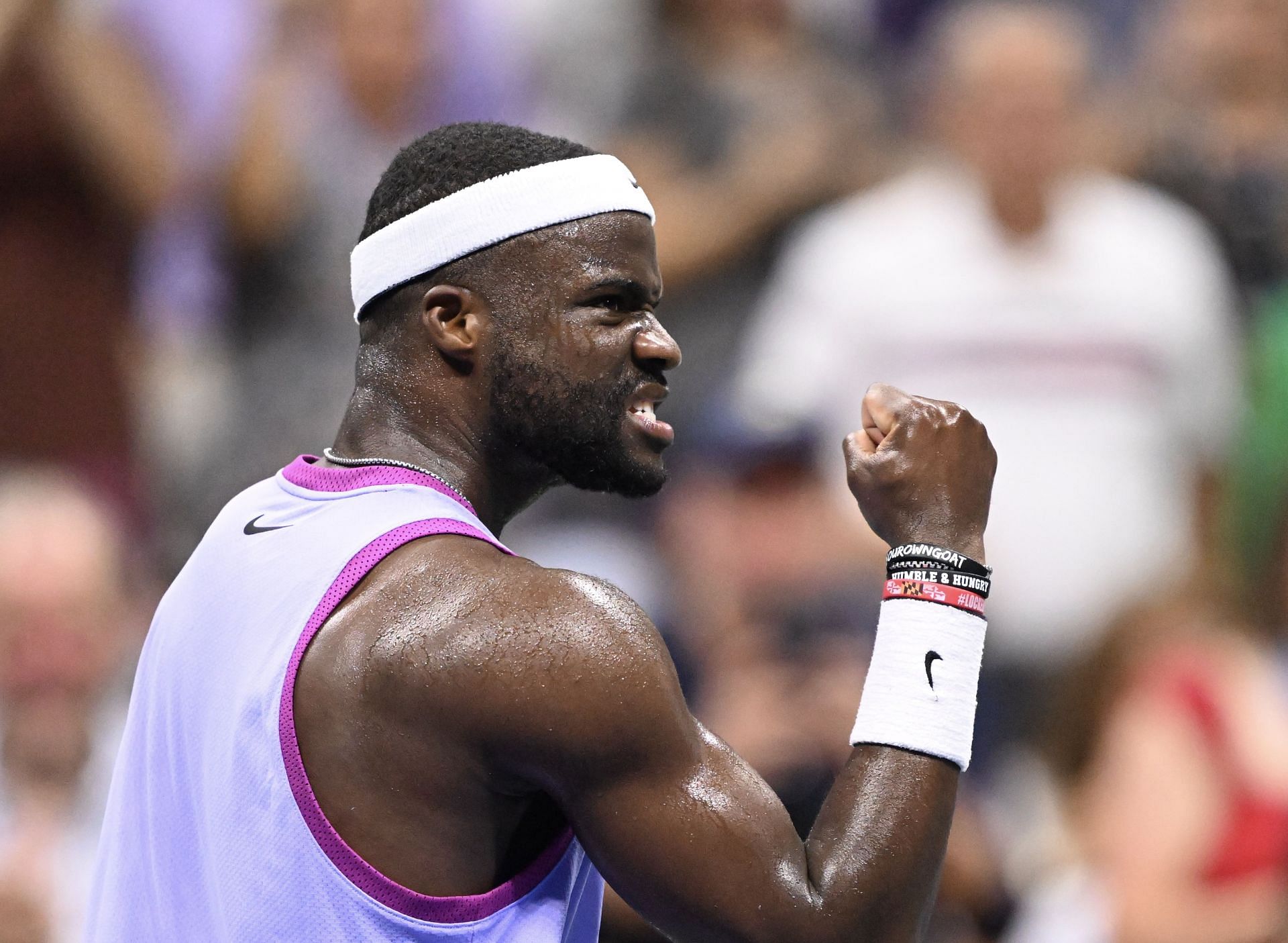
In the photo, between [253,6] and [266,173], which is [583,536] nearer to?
[266,173]

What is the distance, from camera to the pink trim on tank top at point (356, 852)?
2.81 meters

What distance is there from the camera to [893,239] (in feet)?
24.7

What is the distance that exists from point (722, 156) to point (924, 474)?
513 centimetres

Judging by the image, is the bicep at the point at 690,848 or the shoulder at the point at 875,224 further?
the shoulder at the point at 875,224

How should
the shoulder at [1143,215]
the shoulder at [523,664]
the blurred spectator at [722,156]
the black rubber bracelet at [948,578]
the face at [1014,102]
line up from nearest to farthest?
1. the shoulder at [523,664]
2. the black rubber bracelet at [948,578]
3. the face at [1014,102]
4. the shoulder at [1143,215]
5. the blurred spectator at [722,156]

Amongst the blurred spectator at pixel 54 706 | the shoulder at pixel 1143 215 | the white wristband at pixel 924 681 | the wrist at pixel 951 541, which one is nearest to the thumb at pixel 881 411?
the wrist at pixel 951 541

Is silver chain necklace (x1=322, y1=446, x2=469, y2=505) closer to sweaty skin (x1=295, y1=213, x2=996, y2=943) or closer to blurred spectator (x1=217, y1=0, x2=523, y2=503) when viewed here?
sweaty skin (x1=295, y1=213, x2=996, y2=943)

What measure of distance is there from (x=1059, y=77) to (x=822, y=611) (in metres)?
2.57

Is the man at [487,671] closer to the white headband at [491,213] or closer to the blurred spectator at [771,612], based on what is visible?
the white headband at [491,213]

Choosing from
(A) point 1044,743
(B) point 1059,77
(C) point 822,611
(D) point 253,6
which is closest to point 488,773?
(C) point 822,611

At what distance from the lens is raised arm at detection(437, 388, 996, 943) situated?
2.76 m

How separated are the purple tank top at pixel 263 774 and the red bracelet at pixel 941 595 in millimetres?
640

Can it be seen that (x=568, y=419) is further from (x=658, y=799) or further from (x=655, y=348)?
(x=658, y=799)

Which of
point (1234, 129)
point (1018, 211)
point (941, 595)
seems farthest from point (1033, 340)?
point (941, 595)
